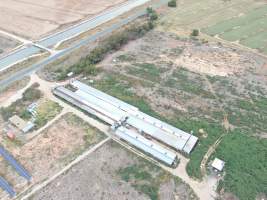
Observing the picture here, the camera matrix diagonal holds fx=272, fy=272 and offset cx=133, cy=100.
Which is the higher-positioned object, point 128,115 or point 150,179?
point 150,179

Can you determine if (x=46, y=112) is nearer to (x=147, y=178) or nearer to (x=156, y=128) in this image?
(x=156, y=128)

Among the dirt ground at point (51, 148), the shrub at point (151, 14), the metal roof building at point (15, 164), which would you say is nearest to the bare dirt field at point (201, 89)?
the shrub at point (151, 14)

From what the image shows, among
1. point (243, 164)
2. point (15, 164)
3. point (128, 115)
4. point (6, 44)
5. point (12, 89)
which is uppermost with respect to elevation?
point (243, 164)

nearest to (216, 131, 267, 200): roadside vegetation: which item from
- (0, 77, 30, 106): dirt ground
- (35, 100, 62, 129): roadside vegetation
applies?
(35, 100, 62, 129): roadside vegetation

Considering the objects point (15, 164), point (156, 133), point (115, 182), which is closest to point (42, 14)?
point (15, 164)

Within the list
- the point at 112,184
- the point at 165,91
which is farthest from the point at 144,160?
the point at 165,91

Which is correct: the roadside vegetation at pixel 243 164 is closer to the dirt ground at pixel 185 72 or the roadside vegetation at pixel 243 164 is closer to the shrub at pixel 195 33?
the dirt ground at pixel 185 72

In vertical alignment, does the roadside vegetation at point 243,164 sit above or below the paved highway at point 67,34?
above
